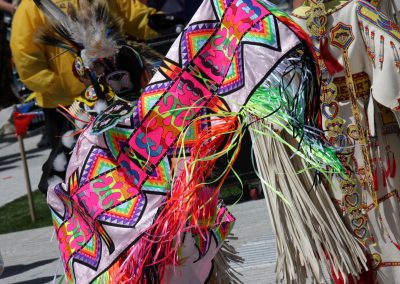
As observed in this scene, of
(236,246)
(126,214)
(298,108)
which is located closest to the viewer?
(298,108)

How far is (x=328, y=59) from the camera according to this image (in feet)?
15.2

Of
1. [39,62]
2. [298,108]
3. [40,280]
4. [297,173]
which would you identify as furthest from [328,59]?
[39,62]

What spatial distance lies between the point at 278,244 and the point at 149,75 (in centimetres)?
97

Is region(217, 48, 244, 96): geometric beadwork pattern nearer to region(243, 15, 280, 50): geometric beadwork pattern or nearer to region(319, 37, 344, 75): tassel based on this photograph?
region(243, 15, 280, 50): geometric beadwork pattern

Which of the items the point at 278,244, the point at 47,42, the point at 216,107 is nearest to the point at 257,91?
the point at 216,107

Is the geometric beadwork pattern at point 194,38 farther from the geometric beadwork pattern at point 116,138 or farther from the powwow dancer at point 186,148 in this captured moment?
the geometric beadwork pattern at point 116,138

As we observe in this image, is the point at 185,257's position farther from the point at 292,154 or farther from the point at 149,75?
the point at 149,75

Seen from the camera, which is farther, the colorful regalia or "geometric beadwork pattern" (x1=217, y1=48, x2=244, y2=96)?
the colorful regalia

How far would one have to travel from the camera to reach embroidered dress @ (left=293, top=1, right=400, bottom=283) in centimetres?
456

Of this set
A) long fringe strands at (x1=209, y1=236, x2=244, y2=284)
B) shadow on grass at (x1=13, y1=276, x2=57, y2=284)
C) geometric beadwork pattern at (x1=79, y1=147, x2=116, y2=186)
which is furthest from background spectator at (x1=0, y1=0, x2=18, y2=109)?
geometric beadwork pattern at (x1=79, y1=147, x2=116, y2=186)

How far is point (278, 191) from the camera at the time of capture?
4090 millimetres

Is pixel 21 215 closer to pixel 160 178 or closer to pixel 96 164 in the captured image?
pixel 96 164

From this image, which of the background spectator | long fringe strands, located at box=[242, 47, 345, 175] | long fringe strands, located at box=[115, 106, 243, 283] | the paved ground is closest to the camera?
long fringe strands, located at box=[242, 47, 345, 175]

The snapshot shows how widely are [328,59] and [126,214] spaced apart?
1167 mm
